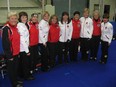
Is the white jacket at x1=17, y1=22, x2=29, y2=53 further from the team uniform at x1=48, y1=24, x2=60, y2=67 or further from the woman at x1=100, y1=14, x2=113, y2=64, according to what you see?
the woman at x1=100, y1=14, x2=113, y2=64

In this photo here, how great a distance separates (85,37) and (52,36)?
96cm

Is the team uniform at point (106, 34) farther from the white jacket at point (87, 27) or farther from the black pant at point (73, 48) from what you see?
the black pant at point (73, 48)

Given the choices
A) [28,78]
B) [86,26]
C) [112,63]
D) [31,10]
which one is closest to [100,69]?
[112,63]

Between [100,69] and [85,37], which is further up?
[85,37]

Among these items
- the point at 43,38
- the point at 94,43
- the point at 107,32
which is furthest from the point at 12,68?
the point at 107,32

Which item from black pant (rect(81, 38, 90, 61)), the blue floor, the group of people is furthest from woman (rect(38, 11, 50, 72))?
black pant (rect(81, 38, 90, 61))

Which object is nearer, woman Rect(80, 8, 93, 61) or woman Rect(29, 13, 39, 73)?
woman Rect(29, 13, 39, 73)

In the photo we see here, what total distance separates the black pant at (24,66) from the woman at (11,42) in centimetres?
33

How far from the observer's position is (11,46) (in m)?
2.94

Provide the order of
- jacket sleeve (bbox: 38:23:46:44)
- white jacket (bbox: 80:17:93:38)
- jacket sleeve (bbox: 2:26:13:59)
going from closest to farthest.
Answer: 1. jacket sleeve (bbox: 2:26:13:59)
2. jacket sleeve (bbox: 38:23:46:44)
3. white jacket (bbox: 80:17:93:38)

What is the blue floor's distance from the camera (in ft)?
11.6

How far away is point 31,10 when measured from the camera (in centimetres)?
734

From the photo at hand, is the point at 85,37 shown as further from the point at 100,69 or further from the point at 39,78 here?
the point at 39,78

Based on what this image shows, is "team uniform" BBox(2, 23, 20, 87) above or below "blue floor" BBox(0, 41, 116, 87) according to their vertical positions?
above
